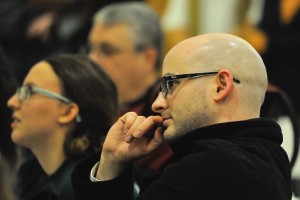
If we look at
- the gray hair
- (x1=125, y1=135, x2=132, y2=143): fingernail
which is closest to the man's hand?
(x1=125, y1=135, x2=132, y2=143): fingernail

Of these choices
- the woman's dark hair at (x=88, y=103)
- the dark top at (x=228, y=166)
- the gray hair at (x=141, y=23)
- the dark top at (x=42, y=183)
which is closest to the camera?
the dark top at (x=228, y=166)

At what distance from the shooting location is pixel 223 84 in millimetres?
2314

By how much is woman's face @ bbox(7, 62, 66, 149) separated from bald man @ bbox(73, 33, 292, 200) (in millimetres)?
610

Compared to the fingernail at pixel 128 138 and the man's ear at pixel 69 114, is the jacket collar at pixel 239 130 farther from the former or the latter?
the man's ear at pixel 69 114

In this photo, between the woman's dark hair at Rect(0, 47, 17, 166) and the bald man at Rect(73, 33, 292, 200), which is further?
the woman's dark hair at Rect(0, 47, 17, 166)

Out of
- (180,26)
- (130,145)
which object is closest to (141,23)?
(180,26)

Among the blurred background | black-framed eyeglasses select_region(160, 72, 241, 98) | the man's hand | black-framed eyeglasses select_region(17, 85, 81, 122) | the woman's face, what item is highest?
black-framed eyeglasses select_region(160, 72, 241, 98)

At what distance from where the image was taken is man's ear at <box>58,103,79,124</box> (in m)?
3.12

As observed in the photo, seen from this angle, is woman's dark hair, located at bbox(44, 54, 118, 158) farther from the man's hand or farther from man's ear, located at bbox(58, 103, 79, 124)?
the man's hand

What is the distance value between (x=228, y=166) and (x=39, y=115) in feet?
4.00

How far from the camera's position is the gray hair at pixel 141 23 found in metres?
4.63

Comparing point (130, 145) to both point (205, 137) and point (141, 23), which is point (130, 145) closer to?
point (205, 137)

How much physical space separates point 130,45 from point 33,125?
1567mm

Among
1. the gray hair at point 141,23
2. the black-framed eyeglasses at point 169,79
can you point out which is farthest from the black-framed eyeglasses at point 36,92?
the gray hair at point 141,23
